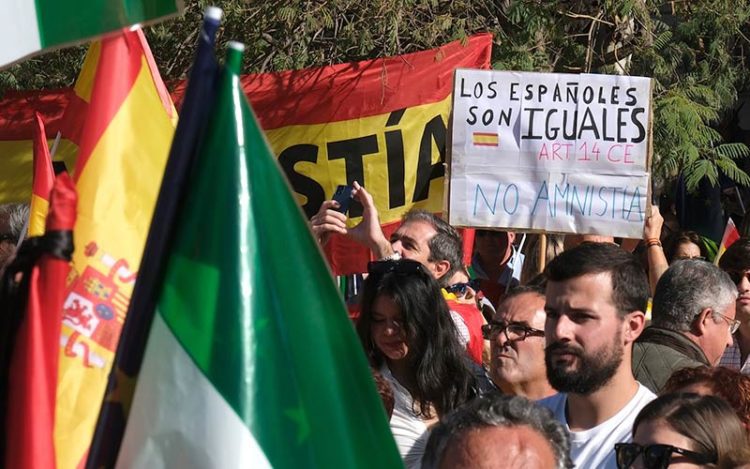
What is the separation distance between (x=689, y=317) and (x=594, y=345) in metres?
1.26

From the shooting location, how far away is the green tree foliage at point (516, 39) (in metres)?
7.88

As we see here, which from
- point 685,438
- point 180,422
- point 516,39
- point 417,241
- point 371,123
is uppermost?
point 516,39

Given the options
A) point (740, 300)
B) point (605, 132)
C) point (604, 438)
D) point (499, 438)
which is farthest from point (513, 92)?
point (499, 438)

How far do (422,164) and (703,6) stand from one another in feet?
8.74

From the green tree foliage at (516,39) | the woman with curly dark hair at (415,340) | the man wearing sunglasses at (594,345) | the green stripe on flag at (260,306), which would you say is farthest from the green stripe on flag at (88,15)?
the green tree foliage at (516,39)

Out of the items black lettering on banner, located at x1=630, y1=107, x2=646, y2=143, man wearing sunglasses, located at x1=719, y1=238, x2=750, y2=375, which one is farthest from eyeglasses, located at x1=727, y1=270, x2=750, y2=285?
black lettering on banner, located at x1=630, y1=107, x2=646, y2=143

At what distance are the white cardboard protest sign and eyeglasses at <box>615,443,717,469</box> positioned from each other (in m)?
3.18

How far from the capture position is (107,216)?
3109mm

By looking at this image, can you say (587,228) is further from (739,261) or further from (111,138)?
(111,138)

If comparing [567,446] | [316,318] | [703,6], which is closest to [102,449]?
[316,318]

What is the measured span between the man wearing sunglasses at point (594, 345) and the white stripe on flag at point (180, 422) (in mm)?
1729

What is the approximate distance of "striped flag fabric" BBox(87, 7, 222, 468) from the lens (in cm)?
190

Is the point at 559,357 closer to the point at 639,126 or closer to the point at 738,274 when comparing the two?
the point at 738,274

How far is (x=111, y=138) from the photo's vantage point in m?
3.29
